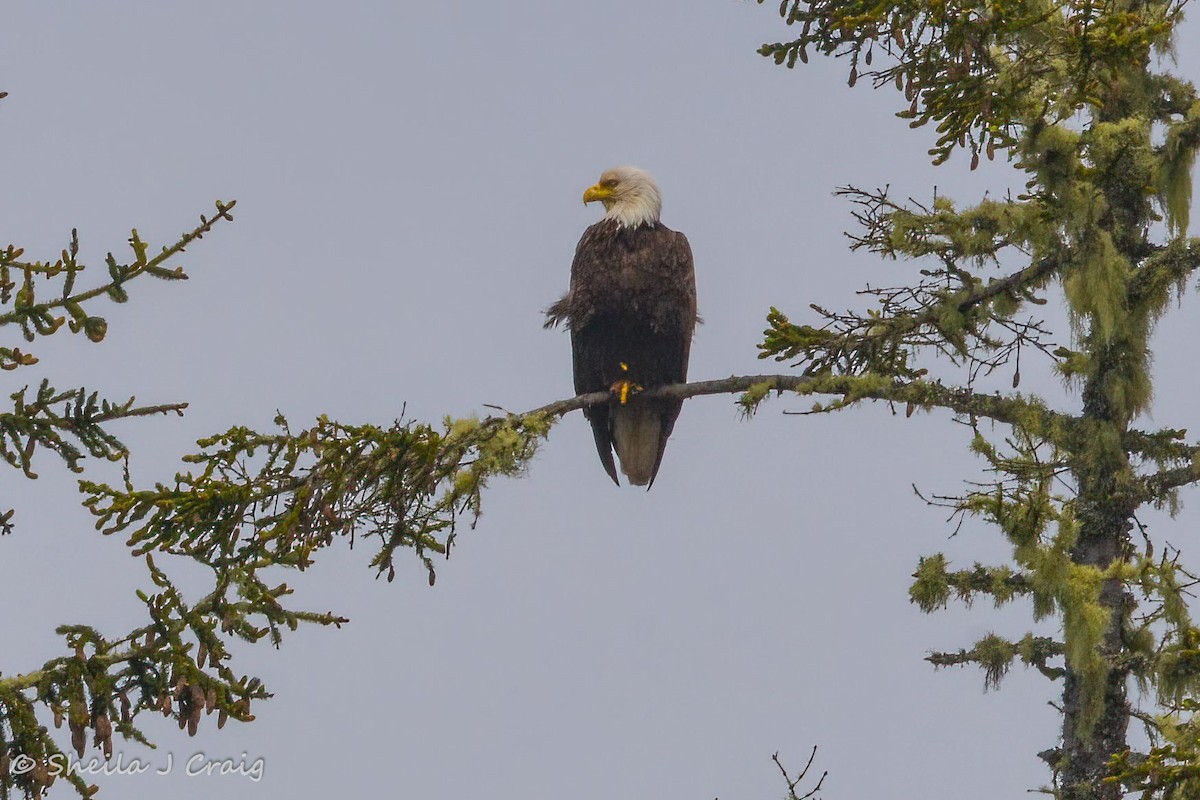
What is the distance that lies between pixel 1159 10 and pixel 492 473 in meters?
3.66

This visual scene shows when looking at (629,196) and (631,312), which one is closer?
(631,312)

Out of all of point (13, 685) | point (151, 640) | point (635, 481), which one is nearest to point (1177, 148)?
point (635, 481)

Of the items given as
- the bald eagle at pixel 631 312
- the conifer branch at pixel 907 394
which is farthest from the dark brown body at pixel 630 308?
the conifer branch at pixel 907 394

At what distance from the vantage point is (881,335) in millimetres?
6949

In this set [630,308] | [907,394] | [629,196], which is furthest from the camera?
[629,196]

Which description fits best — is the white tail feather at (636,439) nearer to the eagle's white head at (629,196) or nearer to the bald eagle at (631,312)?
the bald eagle at (631,312)

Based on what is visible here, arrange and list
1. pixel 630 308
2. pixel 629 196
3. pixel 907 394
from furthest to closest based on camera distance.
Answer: pixel 629 196 → pixel 630 308 → pixel 907 394

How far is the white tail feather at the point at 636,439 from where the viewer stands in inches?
372

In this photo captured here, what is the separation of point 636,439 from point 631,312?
996mm

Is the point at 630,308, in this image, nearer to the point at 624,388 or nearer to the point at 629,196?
the point at 624,388

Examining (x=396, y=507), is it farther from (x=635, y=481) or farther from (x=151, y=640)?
(x=635, y=481)

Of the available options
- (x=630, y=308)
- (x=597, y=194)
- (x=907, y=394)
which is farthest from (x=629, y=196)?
(x=907, y=394)

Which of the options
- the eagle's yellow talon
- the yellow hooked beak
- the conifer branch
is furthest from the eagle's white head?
the conifer branch

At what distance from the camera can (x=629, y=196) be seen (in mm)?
9531
